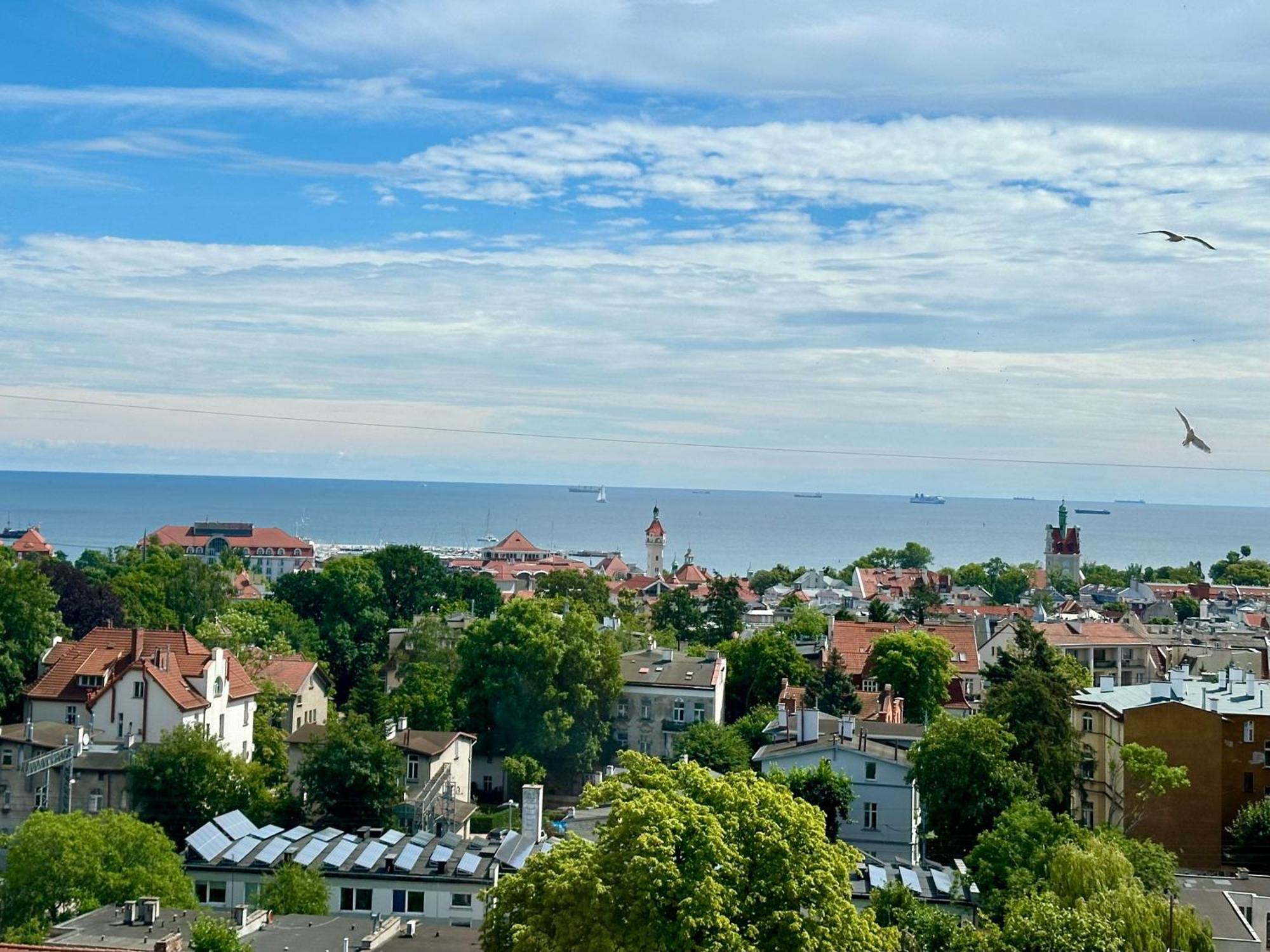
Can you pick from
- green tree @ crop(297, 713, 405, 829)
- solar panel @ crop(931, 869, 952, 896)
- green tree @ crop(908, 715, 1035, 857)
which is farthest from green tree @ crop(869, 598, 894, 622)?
Answer: solar panel @ crop(931, 869, 952, 896)

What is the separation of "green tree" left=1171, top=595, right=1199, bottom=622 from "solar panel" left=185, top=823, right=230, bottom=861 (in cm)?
7537

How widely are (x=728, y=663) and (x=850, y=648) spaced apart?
5.51m

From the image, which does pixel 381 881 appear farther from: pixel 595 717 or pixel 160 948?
pixel 595 717

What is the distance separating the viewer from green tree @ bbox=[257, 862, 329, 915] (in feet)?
83.3

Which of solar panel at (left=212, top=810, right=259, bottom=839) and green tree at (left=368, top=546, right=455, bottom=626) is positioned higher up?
green tree at (left=368, top=546, right=455, bottom=626)

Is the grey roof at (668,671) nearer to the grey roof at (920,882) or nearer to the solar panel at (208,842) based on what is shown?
the grey roof at (920,882)

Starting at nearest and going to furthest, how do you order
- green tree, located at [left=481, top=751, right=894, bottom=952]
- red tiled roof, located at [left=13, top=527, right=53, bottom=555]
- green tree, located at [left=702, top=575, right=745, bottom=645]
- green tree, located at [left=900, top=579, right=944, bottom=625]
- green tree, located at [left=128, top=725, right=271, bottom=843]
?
1. green tree, located at [left=481, top=751, right=894, bottom=952]
2. green tree, located at [left=128, top=725, right=271, bottom=843]
3. green tree, located at [left=702, top=575, right=745, bottom=645]
4. green tree, located at [left=900, top=579, right=944, bottom=625]
5. red tiled roof, located at [left=13, top=527, right=53, bottom=555]

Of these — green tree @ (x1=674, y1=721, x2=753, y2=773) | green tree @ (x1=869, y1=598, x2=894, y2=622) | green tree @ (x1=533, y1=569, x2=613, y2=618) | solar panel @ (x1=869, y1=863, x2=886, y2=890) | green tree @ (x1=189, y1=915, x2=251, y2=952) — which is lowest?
solar panel @ (x1=869, y1=863, x2=886, y2=890)

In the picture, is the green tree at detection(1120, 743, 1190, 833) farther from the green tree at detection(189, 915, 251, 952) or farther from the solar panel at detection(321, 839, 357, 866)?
the green tree at detection(189, 915, 251, 952)

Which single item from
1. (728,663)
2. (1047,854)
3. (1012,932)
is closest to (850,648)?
(728,663)

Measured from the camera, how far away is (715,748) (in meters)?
37.4

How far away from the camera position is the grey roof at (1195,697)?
37094 mm

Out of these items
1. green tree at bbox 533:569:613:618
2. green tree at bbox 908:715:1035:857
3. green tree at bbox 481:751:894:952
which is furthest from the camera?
green tree at bbox 533:569:613:618

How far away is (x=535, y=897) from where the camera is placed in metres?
19.1
